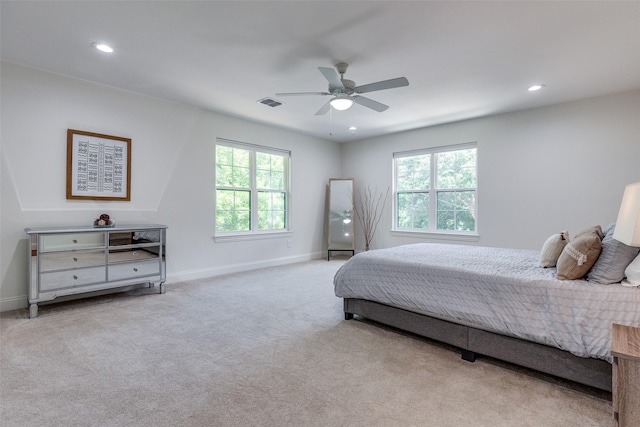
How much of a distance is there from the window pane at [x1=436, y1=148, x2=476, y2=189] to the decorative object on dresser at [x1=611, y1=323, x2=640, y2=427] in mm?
4358

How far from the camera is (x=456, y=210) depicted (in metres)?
5.53

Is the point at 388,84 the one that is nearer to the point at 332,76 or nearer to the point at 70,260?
the point at 332,76

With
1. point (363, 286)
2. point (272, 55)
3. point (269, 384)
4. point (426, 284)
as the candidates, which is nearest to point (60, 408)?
point (269, 384)

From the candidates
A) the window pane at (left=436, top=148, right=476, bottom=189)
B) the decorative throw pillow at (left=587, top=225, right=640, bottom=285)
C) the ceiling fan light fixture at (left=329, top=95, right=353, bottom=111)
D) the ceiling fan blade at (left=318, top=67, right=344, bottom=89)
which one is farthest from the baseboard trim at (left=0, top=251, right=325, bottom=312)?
the decorative throw pillow at (left=587, top=225, right=640, bottom=285)

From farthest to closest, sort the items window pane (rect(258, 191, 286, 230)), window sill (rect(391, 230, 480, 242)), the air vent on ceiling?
1. window pane (rect(258, 191, 286, 230))
2. window sill (rect(391, 230, 480, 242))
3. the air vent on ceiling

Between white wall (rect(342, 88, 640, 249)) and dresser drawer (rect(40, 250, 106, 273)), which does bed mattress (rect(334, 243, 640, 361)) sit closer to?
white wall (rect(342, 88, 640, 249))

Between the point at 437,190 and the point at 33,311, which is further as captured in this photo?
the point at 437,190

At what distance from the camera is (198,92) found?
410 centimetres

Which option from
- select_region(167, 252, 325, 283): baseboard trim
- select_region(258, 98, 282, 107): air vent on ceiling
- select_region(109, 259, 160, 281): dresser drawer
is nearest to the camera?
select_region(109, 259, 160, 281): dresser drawer

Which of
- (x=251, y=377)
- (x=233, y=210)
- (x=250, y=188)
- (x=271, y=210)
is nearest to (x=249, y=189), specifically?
(x=250, y=188)

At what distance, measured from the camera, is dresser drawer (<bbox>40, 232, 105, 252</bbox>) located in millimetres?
3223

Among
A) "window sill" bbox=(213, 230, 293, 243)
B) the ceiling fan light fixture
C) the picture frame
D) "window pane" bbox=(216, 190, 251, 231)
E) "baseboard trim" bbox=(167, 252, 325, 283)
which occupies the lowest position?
"baseboard trim" bbox=(167, 252, 325, 283)

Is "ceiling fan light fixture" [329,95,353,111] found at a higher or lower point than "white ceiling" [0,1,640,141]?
lower

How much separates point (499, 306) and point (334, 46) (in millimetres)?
2519
